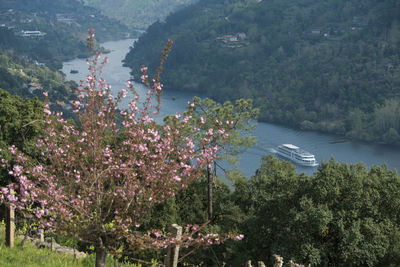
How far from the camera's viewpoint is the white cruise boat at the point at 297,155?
5631 cm

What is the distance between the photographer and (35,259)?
22.2 ft

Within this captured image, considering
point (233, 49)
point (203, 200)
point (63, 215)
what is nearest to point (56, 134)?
point (63, 215)

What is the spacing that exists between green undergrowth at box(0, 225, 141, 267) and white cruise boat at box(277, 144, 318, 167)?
5070cm

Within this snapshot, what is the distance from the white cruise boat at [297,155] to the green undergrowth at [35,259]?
50.7 m

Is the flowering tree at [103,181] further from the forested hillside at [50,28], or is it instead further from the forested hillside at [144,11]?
the forested hillside at [144,11]

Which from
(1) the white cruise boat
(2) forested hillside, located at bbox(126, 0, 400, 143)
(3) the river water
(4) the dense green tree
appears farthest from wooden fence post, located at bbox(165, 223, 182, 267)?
(2) forested hillside, located at bbox(126, 0, 400, 143)

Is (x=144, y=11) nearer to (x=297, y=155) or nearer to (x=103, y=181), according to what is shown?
(x=297, y=155)

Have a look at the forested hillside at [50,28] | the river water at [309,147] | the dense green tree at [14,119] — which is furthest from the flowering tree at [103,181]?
the forested hillside at [50,28]

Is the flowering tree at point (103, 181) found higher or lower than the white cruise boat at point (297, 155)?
higher

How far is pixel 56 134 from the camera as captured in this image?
6.71 m

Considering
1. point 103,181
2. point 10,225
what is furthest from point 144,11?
point 103,181

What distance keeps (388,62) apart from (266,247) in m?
82.6

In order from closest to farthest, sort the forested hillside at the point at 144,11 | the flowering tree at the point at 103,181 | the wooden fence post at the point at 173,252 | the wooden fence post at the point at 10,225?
the wooden fence post at the point at 173,252, the flowering tree at the point at 103,181, the wooden fence post at the point at 10,225, the forested hillside at the point at 144,11

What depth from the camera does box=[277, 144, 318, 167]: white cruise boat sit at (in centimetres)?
5631
